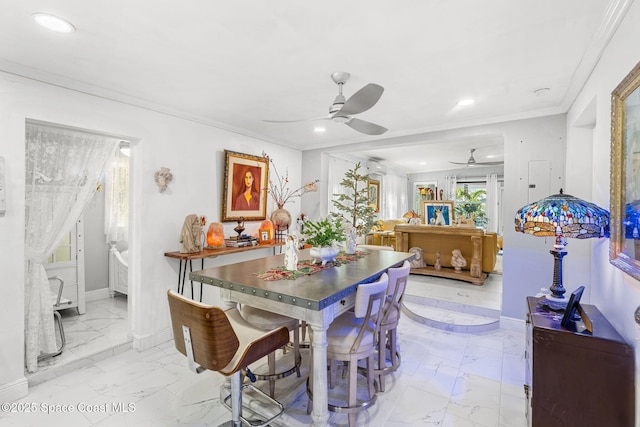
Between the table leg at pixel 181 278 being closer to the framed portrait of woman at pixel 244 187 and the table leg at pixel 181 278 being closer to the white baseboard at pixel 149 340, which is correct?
the white baseboard at pixel 149 340

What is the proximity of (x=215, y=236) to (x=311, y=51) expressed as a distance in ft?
7.08

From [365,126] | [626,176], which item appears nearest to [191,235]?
[365,126]

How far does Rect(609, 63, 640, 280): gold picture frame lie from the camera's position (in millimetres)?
1259

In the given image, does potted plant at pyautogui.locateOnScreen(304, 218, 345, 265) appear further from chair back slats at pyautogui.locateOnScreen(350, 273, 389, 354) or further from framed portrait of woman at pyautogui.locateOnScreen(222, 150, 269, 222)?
framed portrait of woman at pyautogui.locateOnScreen(222, 150, 269, 222)

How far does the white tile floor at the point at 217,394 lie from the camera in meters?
1.94

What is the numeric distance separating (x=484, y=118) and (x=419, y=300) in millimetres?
2373

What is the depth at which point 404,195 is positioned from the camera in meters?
9.26

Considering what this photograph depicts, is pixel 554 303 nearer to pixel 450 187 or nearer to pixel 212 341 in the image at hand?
pixel 212 341

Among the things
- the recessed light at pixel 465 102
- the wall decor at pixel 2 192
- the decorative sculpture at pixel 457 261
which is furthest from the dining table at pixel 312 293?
the decorative sculpture at pixel 457 261

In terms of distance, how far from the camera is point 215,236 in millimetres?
3264

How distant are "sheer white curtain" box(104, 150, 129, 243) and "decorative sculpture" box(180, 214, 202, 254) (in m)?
1.50

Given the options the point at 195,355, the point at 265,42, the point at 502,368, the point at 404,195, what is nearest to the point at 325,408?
the point at 195,355

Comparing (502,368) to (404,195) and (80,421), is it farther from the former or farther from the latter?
(404,195)

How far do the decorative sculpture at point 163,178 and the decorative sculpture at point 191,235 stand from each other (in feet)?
1.24
